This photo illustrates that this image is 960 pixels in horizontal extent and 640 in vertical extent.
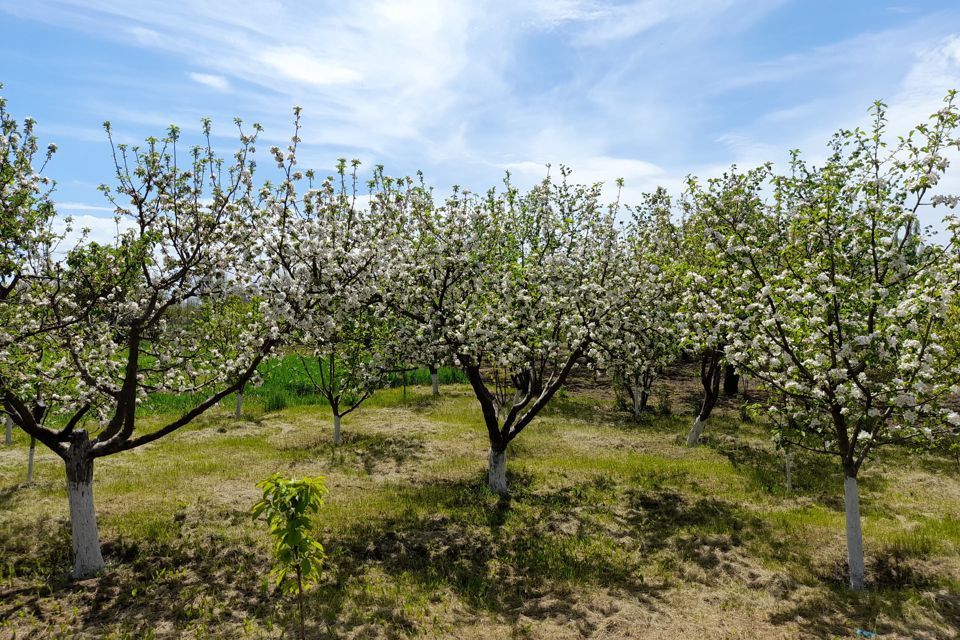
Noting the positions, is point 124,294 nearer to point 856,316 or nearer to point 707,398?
point 856,316

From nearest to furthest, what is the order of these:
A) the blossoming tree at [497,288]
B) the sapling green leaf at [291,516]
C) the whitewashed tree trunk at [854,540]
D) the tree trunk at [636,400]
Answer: the sapling green leaf at [291,516] → the whitewashed tree trunk at [854,540] → the blossoming tree at [497,288] → the tree trunk at [636,400]

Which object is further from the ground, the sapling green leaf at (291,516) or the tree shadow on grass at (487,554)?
the sapling green leaf at (291,516)

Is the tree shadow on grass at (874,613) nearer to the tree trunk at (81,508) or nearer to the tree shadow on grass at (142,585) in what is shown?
the tree shadow on grass at (142,585)

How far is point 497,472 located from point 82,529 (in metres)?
9.73

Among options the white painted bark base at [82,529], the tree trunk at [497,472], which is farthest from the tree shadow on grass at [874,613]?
the white painted bark base at [82,529]

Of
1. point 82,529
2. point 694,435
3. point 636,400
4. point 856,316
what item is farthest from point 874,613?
point 636,400

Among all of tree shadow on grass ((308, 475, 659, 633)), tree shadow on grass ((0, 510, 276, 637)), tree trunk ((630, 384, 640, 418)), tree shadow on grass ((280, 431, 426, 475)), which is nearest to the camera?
tree shadow on grass ((0, 510, 276, 637))

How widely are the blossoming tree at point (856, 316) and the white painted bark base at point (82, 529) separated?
42.5ft

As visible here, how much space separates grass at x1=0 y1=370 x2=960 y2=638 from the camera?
943 centimetres

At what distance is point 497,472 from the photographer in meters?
16.0

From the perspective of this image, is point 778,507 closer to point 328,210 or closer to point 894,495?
point 894,495

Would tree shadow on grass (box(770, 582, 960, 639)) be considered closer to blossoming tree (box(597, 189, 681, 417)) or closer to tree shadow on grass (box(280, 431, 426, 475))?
blossoming tree (box(597, 189, 681, 417))

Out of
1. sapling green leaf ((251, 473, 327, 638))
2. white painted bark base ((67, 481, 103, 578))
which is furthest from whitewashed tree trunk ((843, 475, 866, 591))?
white painted bark base ((67, 481, 103, 578))

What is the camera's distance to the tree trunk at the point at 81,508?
10.7 m
